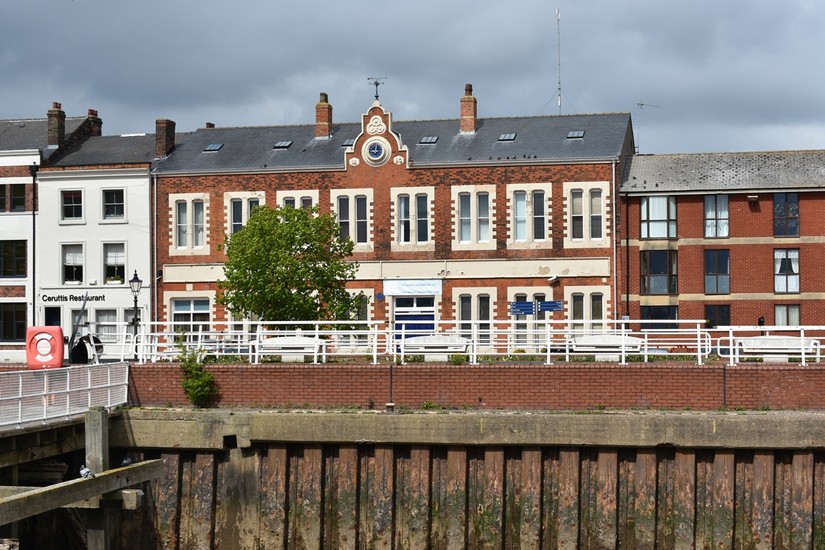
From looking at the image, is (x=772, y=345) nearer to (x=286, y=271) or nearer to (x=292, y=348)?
(x=292, y=348)

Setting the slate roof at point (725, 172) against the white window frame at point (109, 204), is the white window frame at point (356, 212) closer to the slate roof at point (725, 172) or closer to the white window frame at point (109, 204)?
the white window frame at point (109, 204)

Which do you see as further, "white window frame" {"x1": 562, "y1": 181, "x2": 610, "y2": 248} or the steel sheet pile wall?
"white window frame" {"x1": 562, "y1": 181, "x2": 610, "y2": 248}

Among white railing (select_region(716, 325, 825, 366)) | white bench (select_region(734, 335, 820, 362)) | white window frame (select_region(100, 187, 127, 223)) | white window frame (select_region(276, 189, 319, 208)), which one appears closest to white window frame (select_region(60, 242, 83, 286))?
white window frame (select_region(100, 187, 127, 223))

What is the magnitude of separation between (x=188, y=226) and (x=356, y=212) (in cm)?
677

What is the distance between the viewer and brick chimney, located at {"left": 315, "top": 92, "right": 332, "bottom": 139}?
157 feet

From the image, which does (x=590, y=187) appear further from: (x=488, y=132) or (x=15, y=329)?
(x=15, y=329)

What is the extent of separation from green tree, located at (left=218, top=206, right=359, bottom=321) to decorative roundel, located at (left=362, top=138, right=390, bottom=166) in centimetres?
764

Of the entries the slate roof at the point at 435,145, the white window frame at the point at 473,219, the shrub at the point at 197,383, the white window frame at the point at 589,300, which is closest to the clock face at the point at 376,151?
the slate roof at the point at 435,145

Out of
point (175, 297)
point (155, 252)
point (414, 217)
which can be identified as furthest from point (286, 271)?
point (155, 252)

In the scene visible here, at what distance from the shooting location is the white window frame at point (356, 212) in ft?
146

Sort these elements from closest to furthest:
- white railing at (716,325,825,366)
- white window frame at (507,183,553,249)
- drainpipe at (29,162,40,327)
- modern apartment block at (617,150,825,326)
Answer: white railing at (716,325,825,366)
modern apartment block at (617,150,825,326)
white window frame at (507,183,553,249)
drainpipe at (29,162,40,327)

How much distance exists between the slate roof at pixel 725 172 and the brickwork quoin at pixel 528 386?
1944cm

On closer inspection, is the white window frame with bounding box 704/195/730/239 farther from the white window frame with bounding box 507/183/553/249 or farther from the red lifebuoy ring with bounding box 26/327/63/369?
the red lifebuoy ring with bounding box 26/327/63/369

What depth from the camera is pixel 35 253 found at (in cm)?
4744
